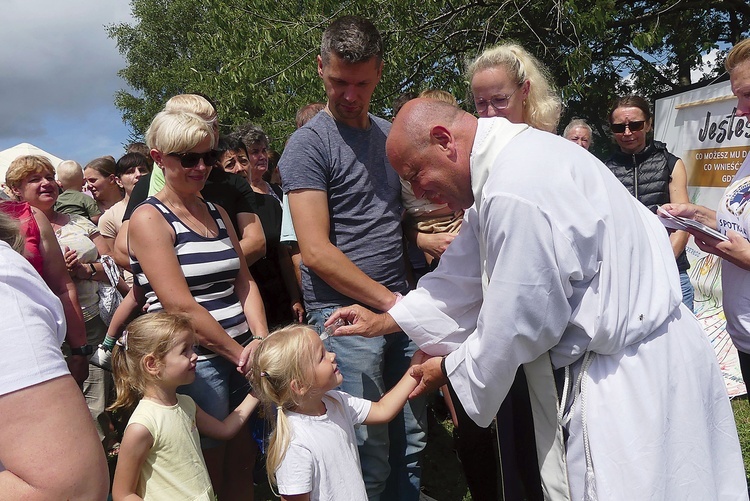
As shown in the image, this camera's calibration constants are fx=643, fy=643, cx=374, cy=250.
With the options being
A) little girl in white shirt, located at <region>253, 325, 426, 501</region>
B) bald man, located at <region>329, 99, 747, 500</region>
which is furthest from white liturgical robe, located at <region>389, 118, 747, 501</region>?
little girl in white shirt, located at <region>253, 325, 426, 501</region>

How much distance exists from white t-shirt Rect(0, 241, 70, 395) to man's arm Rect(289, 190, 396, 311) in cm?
143

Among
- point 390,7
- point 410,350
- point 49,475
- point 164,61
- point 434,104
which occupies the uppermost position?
point 164,61

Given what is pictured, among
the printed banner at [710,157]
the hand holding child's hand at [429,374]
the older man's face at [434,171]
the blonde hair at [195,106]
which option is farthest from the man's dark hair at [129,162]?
the printed banner at [710,157]

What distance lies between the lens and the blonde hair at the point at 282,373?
8.37ft

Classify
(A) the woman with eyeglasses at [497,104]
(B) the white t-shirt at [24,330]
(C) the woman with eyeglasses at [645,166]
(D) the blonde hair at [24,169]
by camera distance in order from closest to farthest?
1. (B) the white t-shirt at [24,330]
2. (A) the woman with eyeglasses at [497,104]
3. (D) the blonde hair at [24,169]
4. (C) the woman with eyeglasses at [645,166]

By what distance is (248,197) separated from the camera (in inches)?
156

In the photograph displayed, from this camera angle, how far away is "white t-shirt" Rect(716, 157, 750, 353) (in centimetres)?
293

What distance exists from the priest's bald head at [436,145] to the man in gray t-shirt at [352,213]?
2.41 ft

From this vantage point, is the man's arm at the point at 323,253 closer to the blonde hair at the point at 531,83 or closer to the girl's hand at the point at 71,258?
the blonde hair at the point at 531,83

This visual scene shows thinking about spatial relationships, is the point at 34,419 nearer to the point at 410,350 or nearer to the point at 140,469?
the point at 140,469

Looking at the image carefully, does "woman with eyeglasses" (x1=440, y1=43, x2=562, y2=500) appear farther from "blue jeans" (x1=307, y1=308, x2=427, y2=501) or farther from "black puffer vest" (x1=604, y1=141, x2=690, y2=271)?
"black puffer vest" (x1=604, y1=141, x2=690, y2=271)

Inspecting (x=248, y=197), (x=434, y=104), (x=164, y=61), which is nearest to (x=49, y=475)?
(x=434, y=104)

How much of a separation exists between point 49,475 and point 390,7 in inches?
340

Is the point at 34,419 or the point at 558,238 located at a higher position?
the point at 558,238
